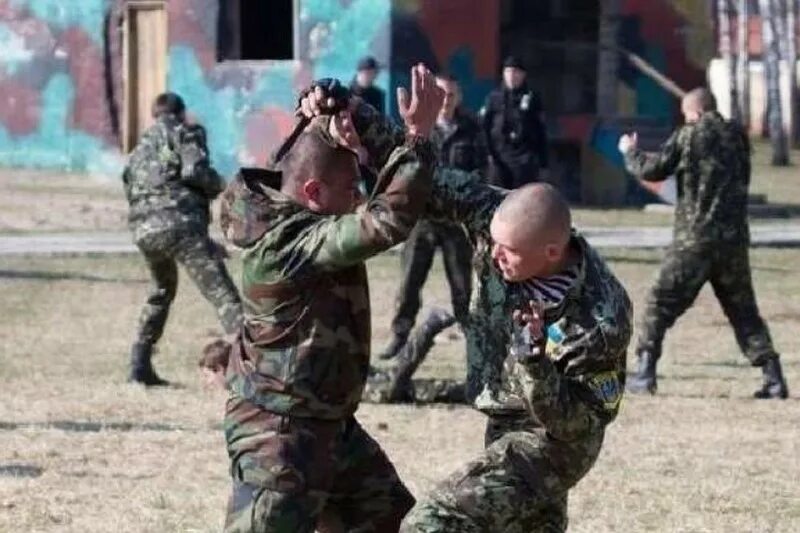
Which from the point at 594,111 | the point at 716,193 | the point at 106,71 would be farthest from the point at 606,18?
the point at 716,193

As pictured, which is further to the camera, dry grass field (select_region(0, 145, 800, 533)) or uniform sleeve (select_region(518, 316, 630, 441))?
dry grass field (select_region(0, 145, 800, 533))

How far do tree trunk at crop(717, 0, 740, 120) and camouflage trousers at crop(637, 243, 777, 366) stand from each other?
68.5ft

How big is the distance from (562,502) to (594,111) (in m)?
24.3

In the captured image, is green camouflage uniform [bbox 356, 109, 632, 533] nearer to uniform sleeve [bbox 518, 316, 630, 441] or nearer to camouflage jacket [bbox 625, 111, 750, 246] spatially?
uniform sleeve [bbox 518, 316, 630, 441]

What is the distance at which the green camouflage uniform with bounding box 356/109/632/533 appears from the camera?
5.86 m

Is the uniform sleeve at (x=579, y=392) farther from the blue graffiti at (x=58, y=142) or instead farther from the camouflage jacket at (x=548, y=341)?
the blue graffiti at (x=58, y=142)

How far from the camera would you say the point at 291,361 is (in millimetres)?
6285

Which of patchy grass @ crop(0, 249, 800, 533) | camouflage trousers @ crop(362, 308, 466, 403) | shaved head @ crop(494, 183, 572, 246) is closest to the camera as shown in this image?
shaved head @ crop(494, 183, 572, 246)

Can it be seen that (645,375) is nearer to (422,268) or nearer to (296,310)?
(422,268)

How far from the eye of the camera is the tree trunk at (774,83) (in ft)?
136

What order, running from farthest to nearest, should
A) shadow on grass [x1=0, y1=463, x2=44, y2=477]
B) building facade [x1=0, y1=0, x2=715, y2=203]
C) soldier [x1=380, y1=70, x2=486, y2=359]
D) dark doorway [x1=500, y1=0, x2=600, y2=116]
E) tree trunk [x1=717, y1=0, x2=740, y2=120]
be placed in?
tree trunk [x1=717, y1=0, x2=740, y2=120], dark doorway [x1=500, y1=0, x2=600, y2=116], building facade [x1=0, y1=0, x2=715, y2=203], soldier [x1=380, y1=70, x2=486, y2=359], shadow on grass [x1=0, y1=463, x2=44, y2=477]

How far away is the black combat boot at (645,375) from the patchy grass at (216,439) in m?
0.12

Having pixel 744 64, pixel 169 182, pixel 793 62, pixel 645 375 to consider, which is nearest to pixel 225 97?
pixel 169 182

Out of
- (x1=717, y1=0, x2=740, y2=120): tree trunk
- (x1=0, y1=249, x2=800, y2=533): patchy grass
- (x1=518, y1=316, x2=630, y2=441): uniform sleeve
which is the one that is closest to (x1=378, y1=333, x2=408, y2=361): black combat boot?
(x1=0, y1=249, x2=800, y2=533): patchy grass
